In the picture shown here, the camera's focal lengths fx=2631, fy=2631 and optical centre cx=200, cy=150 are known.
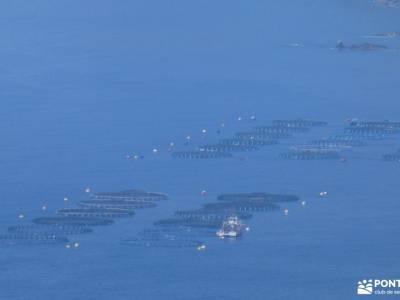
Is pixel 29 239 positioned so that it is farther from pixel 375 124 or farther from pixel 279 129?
pixel 375 124

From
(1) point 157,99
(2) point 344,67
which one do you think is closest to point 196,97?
(1) point 157,99

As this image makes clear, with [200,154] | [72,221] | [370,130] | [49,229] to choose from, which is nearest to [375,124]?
[370,130]

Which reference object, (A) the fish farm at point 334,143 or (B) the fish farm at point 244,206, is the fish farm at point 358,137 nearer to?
(A) the fish farm at point 334,143

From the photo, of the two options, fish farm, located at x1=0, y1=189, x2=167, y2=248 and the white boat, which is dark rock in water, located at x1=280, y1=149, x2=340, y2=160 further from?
the white boat

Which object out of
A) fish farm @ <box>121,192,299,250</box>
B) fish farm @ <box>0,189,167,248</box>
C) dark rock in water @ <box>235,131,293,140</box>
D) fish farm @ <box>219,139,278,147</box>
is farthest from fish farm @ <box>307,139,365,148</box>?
fish farm @ <box>0,189,167,248</box>

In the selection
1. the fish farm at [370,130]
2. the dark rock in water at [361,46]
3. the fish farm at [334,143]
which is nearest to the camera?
the fish farm at [334,143]

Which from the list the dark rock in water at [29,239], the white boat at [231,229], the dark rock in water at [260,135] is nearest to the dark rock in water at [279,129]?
the dark rock in water at [260,135]

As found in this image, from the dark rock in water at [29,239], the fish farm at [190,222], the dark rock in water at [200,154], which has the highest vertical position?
the dark rock in water at [200,154]
